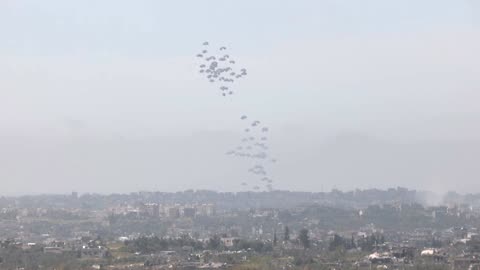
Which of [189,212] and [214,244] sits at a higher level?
[189,212]

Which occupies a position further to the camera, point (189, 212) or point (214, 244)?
point (189, 212)

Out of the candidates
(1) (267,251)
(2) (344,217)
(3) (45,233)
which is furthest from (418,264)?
(2) (344,217)

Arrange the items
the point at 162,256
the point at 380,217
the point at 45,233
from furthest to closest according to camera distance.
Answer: the point at 380,217, the point at 45,233, the point at 162,256

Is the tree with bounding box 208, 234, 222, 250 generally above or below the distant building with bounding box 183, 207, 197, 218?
below

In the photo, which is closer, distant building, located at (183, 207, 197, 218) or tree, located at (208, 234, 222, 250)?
tree, located at (208, 234, 222, 250)

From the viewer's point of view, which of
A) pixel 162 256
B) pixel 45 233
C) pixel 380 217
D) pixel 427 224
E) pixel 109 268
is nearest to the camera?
pixel 109 268

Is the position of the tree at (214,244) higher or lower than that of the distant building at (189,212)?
lower

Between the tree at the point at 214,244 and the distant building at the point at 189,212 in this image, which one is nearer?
the tree at the point at 214,244

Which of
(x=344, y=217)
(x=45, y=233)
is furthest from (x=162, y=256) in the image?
(x=344, y=217)

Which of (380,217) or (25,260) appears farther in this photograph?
(380,217)

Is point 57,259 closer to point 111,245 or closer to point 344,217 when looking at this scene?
point 111,245
